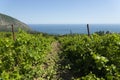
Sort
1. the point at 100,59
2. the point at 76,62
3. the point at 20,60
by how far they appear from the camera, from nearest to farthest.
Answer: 1. the point at 100,59
2. the point at 76,62
3. the point at 20,60

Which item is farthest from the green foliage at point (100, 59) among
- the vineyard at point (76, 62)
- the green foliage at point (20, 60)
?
the green foliage at point (20, 60)

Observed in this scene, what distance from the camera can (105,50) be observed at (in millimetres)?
9266

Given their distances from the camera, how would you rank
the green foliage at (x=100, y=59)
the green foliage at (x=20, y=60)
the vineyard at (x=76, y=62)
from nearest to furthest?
the green foliage at (x=100, y=59) < the vineyard at (x=76, y=62) < the green foliage at (x=20, y=60)

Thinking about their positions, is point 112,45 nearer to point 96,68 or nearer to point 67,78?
point 96,68

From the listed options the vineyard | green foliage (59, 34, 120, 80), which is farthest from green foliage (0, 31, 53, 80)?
green foliage (59, 34, 120, 80)

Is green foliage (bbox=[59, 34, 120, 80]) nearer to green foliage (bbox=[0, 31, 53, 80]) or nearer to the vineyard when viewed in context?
the vineyard

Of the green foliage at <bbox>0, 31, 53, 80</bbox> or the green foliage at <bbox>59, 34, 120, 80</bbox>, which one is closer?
the green foliage at <bbox>59, 34, 120, 80</bbox>

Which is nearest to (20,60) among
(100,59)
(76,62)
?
(76,62)

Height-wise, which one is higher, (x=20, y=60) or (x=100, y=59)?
(x=100, y=59)

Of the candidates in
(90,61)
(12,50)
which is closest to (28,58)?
(12,50)

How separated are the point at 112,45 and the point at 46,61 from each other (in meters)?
4.86

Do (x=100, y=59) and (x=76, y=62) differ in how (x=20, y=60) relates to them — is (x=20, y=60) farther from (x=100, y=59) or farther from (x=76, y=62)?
(x=100, y=59)

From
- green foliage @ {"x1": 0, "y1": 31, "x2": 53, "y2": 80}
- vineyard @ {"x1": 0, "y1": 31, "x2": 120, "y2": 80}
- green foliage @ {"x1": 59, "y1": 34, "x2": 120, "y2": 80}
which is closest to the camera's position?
green foliage @ {"x1": 59, "y1": 34, "x2": 120, "y2": 80}

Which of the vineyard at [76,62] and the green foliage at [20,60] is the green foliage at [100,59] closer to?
the vineyard at [76,62]
